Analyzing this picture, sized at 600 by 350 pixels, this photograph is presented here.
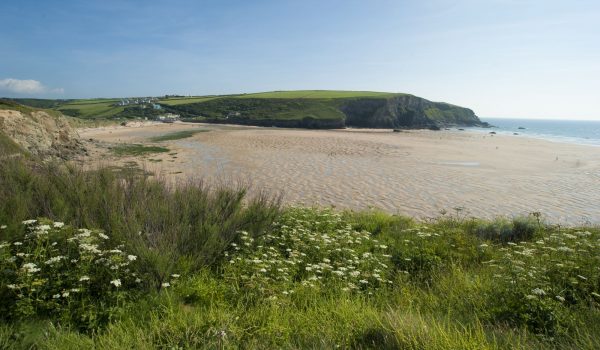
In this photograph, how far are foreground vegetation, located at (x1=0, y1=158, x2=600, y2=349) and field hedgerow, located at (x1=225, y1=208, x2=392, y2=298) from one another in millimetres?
38

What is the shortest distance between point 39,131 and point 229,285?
23.0 m

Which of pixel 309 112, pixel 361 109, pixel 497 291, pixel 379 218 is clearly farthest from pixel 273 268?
pixel 361 109

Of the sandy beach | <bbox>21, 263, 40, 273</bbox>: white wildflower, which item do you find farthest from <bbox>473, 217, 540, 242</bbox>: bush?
<bbox>21, 263, 40, 273</bbox>: white wildflower

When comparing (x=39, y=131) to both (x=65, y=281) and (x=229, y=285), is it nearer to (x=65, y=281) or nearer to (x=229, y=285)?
(x=65, y=281)

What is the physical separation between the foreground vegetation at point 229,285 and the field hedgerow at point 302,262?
0.04 metres

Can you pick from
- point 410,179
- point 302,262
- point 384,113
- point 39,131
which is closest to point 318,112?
point 384,113

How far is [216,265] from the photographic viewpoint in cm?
555

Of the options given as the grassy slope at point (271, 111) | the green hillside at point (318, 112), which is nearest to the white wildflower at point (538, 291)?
the green hillside at point (318, 112)

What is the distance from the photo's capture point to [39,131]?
2116 centimetres

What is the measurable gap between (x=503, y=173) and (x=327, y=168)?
11.7 metres

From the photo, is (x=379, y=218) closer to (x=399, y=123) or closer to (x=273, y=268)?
(x=273, y=268)

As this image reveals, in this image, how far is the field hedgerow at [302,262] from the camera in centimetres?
489

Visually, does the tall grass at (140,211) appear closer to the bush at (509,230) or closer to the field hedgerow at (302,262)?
the field hedgerow at (302,262)

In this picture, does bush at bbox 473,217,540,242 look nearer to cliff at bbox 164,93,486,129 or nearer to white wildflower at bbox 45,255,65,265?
white wildflower at bbox 45,255,65,265
